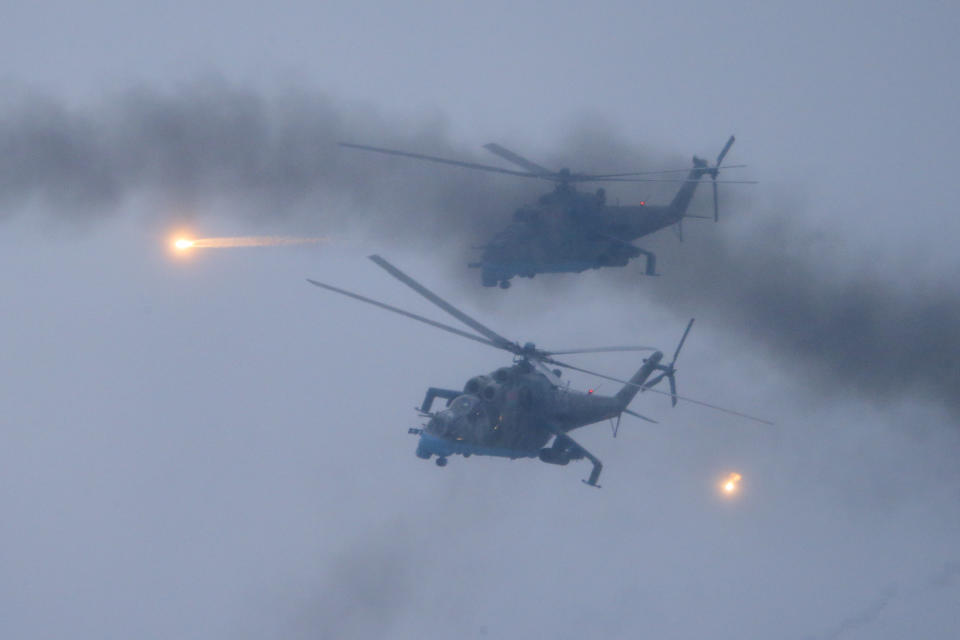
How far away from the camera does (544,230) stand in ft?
91.1

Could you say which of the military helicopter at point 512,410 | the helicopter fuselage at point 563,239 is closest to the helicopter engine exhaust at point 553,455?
the military helicopter at point 512,410

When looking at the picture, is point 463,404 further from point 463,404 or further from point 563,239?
point 563,239

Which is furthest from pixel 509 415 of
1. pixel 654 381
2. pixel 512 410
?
pixel 654 381

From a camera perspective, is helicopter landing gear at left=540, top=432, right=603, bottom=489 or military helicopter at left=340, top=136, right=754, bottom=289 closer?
helicopter landing gear at left=540, top=432, right=603, bottom=489

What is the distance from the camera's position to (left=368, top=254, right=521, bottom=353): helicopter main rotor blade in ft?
66.4

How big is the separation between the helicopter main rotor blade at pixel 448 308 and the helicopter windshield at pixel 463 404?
1.57 meters

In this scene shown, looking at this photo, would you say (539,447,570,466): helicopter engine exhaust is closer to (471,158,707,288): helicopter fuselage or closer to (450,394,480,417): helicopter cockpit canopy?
(450,394,480,417): helicopter cockpit canopy

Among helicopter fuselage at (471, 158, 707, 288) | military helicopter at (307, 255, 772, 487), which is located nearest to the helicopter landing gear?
military helicopter at (307, 255, 772, 487)

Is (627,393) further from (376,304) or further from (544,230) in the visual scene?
(376,304)

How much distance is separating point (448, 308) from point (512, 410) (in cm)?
259

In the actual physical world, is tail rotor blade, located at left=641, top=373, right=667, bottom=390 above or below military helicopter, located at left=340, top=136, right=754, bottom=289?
below

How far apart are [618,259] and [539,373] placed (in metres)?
5.89

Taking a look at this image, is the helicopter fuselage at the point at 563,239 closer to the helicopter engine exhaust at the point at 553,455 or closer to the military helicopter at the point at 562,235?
the military helicopter at the point at 562,235

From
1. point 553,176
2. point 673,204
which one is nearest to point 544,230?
point 553,176
